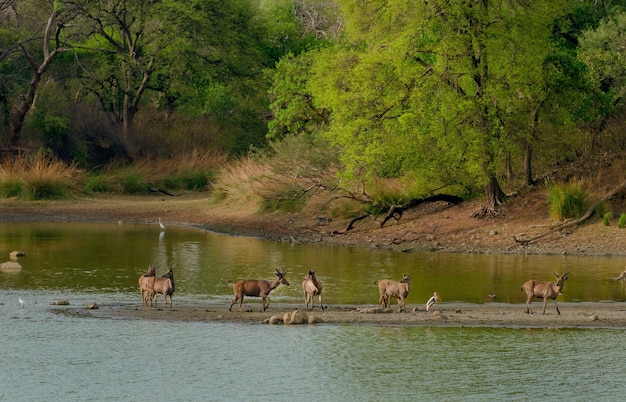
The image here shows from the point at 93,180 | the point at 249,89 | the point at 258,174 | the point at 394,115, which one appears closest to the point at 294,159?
the point at 258,174

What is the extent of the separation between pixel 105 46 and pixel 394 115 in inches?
1085

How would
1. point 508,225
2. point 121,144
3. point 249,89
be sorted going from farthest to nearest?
point 249,89, point 121,144, point 508,225

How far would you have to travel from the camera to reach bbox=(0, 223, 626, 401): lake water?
49.9 ft

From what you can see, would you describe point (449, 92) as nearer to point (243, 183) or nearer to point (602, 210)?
point (602, 210)

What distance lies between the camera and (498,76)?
3225 cm

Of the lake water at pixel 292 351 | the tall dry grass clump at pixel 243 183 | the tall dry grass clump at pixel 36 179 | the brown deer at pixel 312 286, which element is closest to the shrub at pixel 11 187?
the tall dry grass clump at pixel 36 179

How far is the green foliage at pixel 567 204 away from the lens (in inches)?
1235

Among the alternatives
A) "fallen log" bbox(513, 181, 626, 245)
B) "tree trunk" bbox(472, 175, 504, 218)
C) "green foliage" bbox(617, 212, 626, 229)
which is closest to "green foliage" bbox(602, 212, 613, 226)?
"green foliage" bbox(617, 212, 626, 229)

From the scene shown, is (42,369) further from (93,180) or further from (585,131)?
(93,180)

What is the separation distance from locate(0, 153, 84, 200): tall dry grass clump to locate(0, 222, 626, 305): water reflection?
7541mm

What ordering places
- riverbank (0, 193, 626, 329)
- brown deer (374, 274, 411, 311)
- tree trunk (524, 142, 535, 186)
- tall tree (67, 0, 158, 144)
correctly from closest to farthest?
riverbank (0, 193, 626, 329) < brown deer (374, 274, 411, 311) < tree trunk (524, 142, 535, 186) < tall tree (67, 0, 158, 144)

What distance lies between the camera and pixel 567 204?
103ft

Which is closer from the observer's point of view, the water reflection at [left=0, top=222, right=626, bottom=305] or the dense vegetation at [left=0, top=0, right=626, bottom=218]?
the water reflection at [left=0, top=222, right=626, bottom=305]

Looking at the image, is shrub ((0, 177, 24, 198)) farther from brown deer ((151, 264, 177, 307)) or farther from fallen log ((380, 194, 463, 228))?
brown deer ((151, 264, 177, 307))
